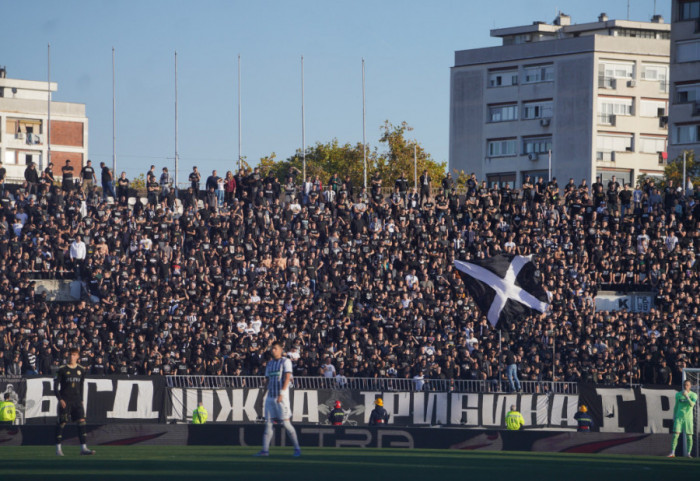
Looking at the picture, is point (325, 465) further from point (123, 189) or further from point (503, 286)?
point (123, 189)

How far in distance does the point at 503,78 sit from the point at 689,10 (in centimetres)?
2214

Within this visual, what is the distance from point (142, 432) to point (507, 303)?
43.0 feet

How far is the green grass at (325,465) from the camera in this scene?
17.3m

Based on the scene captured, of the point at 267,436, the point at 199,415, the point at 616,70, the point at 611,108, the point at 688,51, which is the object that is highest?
the point at 616,70

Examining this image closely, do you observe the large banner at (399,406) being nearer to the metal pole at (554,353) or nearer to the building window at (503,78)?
the metal pole at (554,353)

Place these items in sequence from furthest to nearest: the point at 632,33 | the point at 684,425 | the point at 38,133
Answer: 1. the point at 38,133
2. the point at 632,33
3. the point at 684,425

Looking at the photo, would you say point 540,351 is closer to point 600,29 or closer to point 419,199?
point 419,199

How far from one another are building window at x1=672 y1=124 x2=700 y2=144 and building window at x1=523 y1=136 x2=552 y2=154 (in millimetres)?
15751

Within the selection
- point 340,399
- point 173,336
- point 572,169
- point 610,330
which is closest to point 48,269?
point 173,336

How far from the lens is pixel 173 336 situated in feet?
122

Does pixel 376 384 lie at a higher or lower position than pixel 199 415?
higher

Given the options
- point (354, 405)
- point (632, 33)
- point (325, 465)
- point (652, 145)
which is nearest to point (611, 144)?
point (652, 145)

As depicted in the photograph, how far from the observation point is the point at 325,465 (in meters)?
19.0

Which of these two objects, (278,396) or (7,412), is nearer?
(278,396)
